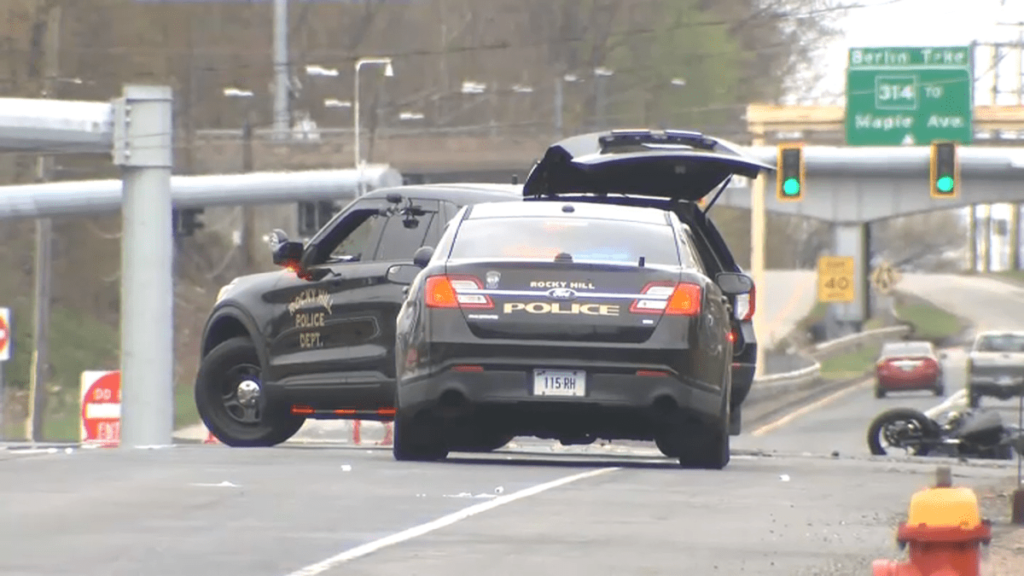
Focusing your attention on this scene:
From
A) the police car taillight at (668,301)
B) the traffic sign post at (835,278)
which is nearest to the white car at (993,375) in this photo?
the traffic sign post at (835,278)

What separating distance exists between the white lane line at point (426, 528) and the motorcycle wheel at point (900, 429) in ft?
33.5

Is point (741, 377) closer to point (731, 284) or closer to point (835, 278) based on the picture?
point (731, 284)

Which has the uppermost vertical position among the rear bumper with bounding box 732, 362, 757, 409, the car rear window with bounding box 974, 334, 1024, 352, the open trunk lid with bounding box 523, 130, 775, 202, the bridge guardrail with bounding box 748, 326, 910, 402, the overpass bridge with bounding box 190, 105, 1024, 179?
the overpass bridge with bounding box 190, 105, 1024, 179

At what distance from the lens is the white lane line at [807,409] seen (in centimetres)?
4672

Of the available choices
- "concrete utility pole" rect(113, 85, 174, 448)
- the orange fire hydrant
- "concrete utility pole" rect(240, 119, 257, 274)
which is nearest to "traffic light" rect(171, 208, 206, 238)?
"concrete utility pole" rect(240, 119, 257, 274)

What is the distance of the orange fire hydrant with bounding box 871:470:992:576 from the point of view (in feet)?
24.0

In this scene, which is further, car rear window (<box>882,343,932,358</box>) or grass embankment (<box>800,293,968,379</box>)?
grass embankment (<box>800,293,968,379</box>)

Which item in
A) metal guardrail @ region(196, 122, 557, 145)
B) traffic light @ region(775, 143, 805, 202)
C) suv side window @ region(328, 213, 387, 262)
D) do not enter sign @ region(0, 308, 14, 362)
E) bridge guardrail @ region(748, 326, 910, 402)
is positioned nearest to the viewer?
suv side window @ region(328, 213, 387, 262)

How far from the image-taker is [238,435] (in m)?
16.9

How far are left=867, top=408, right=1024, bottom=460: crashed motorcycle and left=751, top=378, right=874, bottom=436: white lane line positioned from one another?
21887 mm

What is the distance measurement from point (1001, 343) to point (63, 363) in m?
24.8

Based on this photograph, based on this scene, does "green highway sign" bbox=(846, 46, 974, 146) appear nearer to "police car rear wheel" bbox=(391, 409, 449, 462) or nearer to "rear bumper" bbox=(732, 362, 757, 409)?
"rear bumper" bbox=(732, 362, 757, 409)

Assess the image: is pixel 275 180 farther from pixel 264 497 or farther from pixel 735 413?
pixel 264 497

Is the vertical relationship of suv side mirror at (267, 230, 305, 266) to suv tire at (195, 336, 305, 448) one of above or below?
above
